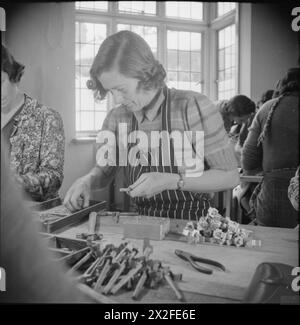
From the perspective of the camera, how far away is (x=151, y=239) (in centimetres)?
107

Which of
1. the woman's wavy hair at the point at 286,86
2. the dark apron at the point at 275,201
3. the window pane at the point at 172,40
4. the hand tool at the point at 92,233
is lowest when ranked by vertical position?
the hand tool at the point at 92,233

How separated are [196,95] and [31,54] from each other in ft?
1.51

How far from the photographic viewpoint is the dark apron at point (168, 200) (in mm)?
1184

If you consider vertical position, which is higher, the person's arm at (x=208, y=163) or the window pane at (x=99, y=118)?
the window pane at (x=99, y=118)

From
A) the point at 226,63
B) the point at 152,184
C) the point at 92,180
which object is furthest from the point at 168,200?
the point at 226,63

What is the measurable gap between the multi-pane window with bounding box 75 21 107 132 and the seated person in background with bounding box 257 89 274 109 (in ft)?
1.43

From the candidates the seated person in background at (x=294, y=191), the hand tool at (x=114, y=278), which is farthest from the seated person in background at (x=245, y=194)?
the hand tool at (x=114, y=278)

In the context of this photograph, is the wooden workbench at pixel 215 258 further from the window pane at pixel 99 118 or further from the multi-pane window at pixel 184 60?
the multi-pane window at pixel 184 60

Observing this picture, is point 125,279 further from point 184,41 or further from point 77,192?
point 184,41

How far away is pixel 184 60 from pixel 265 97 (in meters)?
0.25

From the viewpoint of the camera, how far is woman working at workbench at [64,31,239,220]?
1.17 m

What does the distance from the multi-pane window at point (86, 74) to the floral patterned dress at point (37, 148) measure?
0.08 meters

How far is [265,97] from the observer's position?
120 cm
